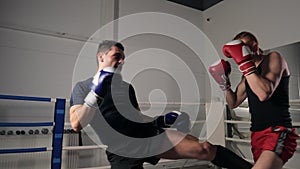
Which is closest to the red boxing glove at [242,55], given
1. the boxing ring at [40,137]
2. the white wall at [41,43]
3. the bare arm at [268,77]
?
the bare arm at [268,77]

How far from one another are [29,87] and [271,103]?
2435 millimetres

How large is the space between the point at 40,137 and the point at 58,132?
228 millimetres

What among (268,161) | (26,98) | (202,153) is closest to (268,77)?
(268,161)

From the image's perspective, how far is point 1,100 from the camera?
2.55 meters

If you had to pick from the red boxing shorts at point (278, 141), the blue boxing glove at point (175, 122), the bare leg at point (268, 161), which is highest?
the blue boxing glove at point (175, 122)

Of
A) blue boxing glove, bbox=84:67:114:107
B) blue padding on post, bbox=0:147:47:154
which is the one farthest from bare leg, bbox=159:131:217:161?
blue padding on post, bbox=0:147:47:154

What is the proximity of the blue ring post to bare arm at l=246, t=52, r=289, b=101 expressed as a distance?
6.38ft

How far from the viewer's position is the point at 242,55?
1.71 m

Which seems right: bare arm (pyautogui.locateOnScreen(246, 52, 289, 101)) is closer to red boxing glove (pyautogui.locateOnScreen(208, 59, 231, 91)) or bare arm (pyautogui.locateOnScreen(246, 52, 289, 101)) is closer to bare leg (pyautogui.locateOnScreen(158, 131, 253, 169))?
red boxing glove (pyautogui.locateOnScreen(208, 59, 231, 91))

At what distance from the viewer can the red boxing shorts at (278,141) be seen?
169 centimetres

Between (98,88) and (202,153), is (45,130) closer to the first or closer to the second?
(98,88)

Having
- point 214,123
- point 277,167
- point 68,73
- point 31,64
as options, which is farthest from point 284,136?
point 31,64

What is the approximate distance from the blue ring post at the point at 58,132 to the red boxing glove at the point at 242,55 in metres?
1.85

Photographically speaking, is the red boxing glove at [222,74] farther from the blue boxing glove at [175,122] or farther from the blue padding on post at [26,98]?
the blue padding on post at [26,98]
